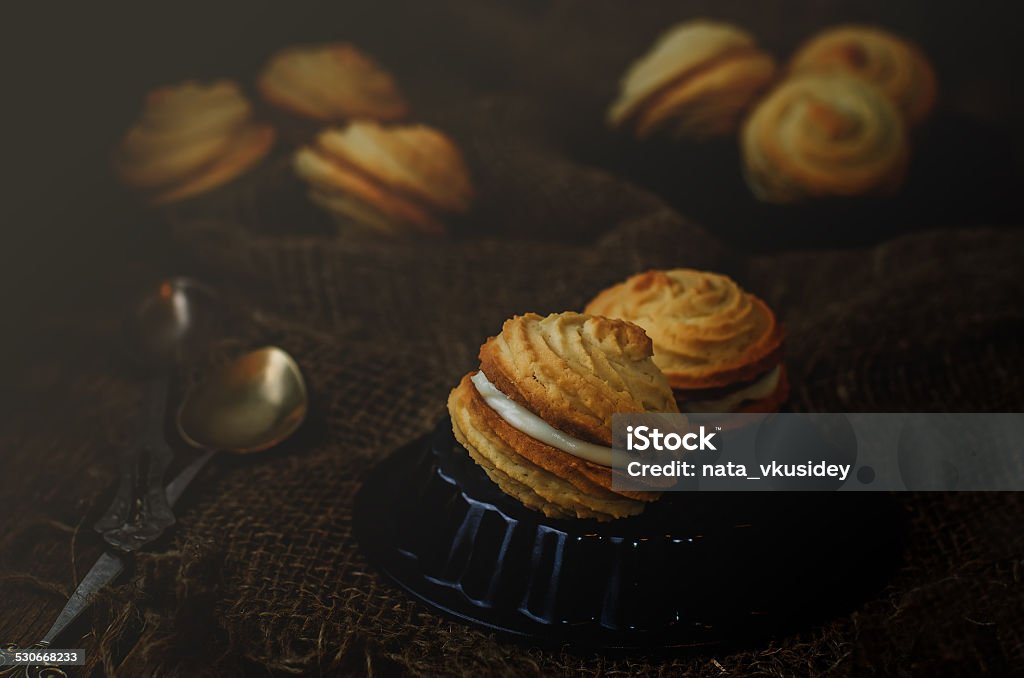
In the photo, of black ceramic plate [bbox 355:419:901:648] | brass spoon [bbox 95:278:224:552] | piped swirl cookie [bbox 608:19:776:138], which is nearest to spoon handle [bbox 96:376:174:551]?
brass spoon [bbox 95:278:224:552]

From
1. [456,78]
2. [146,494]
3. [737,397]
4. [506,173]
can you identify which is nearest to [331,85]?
[456,78]

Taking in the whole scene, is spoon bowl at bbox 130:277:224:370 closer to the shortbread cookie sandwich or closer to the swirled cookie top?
the shortbread cookie sandwich

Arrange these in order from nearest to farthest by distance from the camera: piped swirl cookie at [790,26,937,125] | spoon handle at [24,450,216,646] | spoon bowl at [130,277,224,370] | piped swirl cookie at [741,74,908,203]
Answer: spoon handle at [24,450,216,646]
spoon bowl at [130,277,224,370]
piped swirl cookie at [741,74,908,203]
piped swirl cookie at [790,26,937,125]

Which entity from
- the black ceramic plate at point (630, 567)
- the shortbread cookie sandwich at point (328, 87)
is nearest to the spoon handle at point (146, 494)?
the black ceramic plate at point (630, 567)

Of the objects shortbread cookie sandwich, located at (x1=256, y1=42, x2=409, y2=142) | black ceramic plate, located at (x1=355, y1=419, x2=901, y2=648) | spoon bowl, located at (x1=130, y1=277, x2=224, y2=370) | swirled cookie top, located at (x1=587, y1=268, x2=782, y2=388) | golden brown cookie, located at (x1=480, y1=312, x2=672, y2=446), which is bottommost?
black ceramic plate, located at (x1=355, y1=419, x2=901, y2=648)

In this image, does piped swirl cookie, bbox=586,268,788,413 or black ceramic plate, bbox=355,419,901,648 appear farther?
piped swirl cookie, bbox=586,268,788,413

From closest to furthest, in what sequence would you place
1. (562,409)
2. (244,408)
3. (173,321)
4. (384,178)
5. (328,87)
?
(562,409), (244,408), (173,321), (384,178), (328,87)

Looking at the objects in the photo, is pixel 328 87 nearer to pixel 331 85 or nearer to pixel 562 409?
pixel 331 85
